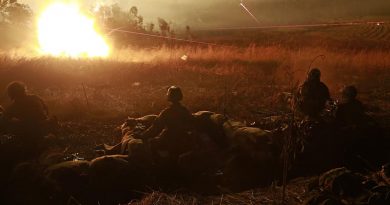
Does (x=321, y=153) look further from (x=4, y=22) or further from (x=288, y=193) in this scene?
(x=4, y=22)

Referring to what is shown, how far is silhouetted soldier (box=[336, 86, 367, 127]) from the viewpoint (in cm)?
795

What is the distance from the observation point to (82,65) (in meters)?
18.3

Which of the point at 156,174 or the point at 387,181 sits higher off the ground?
the point at 387,181

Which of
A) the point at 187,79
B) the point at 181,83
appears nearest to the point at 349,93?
the point at 181,83

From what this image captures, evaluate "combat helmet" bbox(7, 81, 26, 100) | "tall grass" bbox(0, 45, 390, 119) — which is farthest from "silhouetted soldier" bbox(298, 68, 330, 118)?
"combat helmet" bbox(7, 81, 26, 100)

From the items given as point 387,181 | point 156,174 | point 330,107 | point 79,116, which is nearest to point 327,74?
point 330,107

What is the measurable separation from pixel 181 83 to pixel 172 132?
8227 mm

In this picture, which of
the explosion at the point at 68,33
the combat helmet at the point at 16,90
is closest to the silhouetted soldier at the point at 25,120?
the combat helmet at the point at 16,90

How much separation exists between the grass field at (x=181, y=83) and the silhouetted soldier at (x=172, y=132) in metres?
1.82

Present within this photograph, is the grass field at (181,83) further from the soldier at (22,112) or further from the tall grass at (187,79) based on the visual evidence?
the soldier at (22,112)

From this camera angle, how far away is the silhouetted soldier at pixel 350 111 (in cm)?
795

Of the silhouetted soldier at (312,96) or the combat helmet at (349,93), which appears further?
the silhouetted soldier at (312,96)

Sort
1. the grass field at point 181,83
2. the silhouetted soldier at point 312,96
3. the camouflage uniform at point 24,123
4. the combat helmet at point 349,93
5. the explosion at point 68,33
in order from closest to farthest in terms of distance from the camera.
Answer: the camouflage uniform at point 24,123
the combat helmet at point 349,93
the silhouetted soldier at point 312,96
the grass field at point 181,83
the explosion at point 68,33

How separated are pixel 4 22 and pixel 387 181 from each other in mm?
37522
